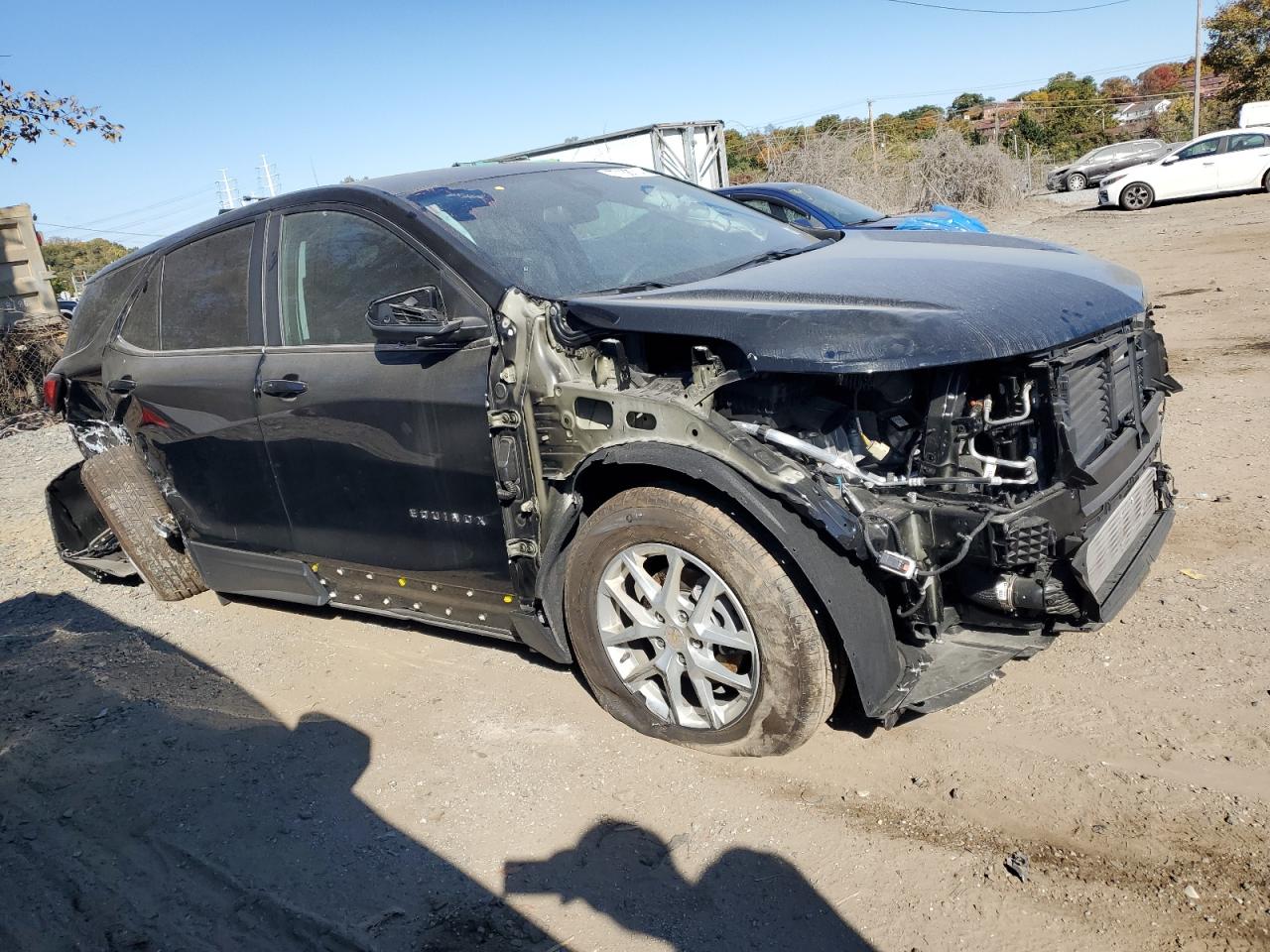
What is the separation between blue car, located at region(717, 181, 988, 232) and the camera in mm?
11086

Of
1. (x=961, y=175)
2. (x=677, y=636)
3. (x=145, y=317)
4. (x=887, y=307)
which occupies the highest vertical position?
(x=145, y=317)

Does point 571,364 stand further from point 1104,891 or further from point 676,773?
point 1104,891

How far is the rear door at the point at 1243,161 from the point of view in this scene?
20609mm

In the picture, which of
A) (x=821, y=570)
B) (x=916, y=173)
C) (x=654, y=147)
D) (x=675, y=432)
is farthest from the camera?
(x=916, y=173)

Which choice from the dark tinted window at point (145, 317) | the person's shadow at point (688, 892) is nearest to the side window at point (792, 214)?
the dark tinted window at point (145, 317)

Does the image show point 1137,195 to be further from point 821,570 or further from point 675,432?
point 821,570

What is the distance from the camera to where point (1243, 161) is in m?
20.7

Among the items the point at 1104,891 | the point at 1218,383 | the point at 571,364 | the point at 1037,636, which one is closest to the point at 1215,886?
the point at 1104,891

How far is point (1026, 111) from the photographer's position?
46.5 meters

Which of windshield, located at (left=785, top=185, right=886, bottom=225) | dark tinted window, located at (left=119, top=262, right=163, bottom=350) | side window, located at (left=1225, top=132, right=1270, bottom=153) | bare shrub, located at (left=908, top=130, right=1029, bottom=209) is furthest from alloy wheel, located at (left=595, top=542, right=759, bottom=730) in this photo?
bare shrub, located at (left=908, top=130, right=1029, bottom=209)

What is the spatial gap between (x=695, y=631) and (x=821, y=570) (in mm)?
532

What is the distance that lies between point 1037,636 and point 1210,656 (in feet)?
3.02

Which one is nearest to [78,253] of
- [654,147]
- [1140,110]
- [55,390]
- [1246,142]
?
[654,147]

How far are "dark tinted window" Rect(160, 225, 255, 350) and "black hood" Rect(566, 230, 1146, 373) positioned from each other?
5.79 feet
